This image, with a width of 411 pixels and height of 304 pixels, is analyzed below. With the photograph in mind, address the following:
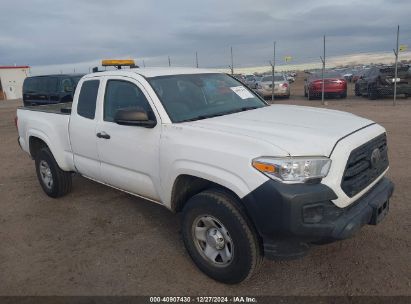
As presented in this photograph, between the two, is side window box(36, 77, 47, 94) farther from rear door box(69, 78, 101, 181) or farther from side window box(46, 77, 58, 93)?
rear door box(69, 78, 101, 181)

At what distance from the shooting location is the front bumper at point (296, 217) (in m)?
2.53

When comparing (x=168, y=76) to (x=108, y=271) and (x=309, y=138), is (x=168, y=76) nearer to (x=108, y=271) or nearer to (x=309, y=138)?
(x=309, y=138)

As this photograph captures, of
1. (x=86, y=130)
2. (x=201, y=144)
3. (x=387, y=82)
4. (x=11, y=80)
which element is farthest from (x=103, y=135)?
(x=11, y=80)

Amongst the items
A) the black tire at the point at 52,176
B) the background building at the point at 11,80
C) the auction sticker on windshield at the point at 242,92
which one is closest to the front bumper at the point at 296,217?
the auction sticker on windshield at the point at 242,92

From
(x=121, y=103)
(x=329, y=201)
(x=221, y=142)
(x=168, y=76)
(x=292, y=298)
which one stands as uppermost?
(x=168, y=76)

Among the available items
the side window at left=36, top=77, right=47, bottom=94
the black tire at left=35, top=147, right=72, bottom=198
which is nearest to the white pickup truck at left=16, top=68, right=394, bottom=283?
the black tire at left=35, top=147, right=72, bottom=198

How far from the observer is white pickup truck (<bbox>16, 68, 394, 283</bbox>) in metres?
2.62

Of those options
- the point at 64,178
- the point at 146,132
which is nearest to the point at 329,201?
the point at 146,132

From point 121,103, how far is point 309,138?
212 cm

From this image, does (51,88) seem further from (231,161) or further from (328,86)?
(328,86)

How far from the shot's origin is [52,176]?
5.25 metres

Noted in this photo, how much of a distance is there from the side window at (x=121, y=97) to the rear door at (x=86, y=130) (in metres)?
0.20

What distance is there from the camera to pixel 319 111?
3.87 metres

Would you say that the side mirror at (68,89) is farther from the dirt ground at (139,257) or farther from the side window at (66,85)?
the dirt ground at (139,257)
